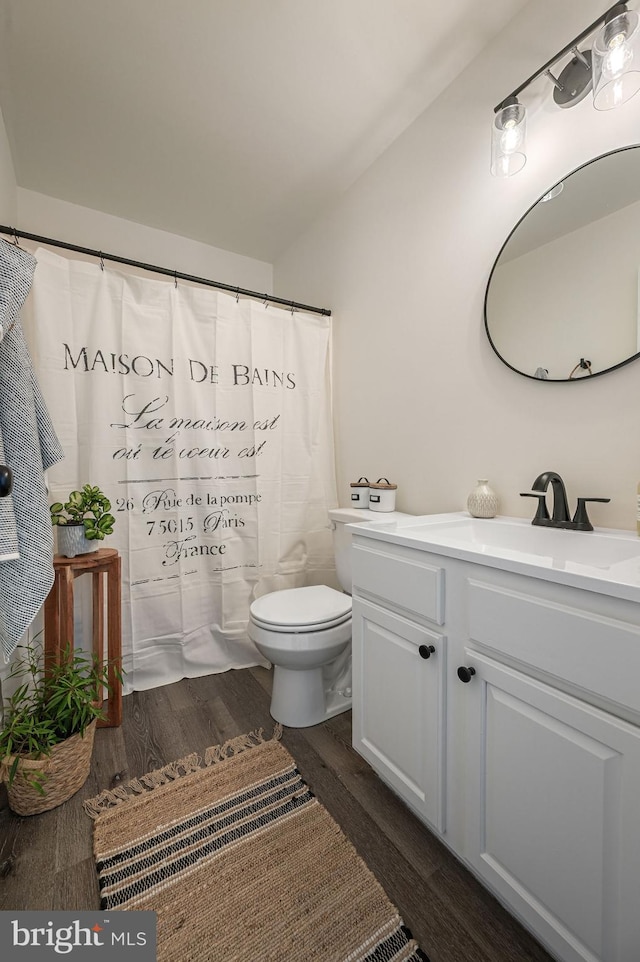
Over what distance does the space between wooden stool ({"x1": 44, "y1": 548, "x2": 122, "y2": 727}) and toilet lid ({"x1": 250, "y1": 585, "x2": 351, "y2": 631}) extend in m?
0.53

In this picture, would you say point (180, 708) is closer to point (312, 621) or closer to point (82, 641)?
point (82, 641)

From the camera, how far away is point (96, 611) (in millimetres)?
1574

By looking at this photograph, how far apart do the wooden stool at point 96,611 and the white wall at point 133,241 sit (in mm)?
1622

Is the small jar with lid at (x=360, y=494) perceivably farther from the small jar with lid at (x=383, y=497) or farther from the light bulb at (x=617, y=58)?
the light bulb at (x=617, y=58)

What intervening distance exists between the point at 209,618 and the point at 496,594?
1.53m

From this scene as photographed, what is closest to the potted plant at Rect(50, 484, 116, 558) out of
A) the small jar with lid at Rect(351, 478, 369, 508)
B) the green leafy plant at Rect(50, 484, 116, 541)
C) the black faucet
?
the green leafy plant at Rect(50, 484, 116, 541)

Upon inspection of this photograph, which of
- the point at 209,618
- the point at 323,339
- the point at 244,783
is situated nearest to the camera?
the point at 244,783

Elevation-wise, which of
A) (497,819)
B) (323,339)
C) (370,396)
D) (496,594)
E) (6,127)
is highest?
(6,127)

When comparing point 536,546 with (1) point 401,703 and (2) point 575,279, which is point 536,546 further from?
(2) point 575,279

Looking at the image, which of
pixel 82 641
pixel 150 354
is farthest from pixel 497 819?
pixel 150 354

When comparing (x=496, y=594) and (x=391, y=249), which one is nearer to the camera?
(x=496, y=594)

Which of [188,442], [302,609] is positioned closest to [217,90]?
[188,442]

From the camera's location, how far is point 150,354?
183 centimetres

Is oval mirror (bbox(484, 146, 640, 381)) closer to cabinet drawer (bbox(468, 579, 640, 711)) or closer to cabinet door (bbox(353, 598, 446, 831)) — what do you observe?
cabinet drawer (bbox(468, 579, 640, 711))
